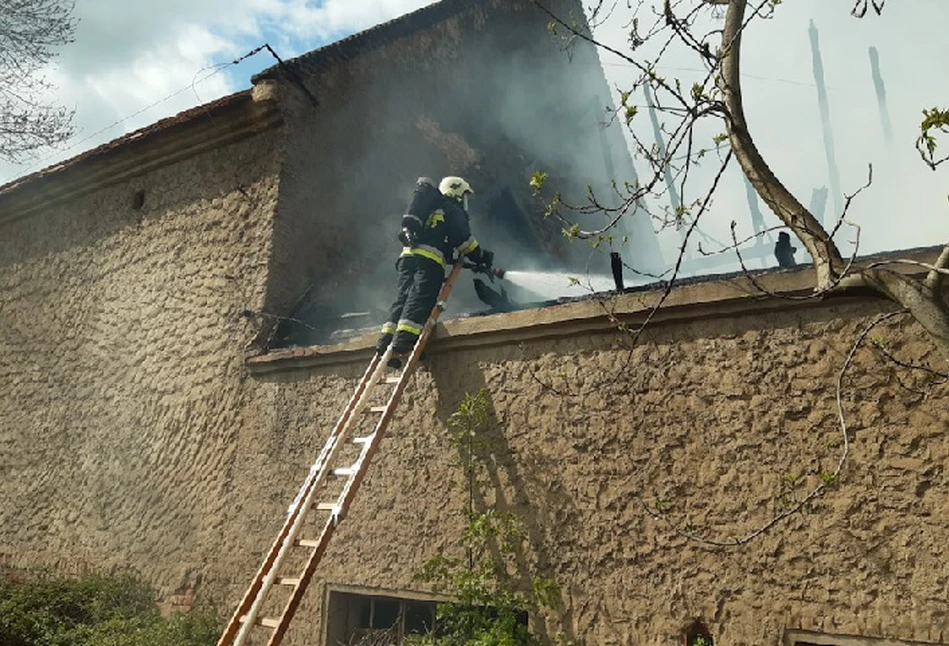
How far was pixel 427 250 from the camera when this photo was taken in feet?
17.5

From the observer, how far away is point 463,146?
948 cm

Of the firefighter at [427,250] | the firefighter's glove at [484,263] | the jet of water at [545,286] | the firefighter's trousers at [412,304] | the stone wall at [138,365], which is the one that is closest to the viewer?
the firefighter's trousers at [412,304]

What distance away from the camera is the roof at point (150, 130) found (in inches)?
276

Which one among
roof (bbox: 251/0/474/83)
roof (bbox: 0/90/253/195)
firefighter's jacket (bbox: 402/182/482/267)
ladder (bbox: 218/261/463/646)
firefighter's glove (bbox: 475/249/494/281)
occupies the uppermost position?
roof (bbox: 251/0/474/83)

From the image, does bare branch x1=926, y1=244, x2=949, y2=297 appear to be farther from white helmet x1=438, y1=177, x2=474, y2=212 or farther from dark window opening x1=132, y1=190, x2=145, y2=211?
dark window opening x1=132, y1=190, x2=145, y2=211

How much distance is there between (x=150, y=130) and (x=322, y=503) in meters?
4.89

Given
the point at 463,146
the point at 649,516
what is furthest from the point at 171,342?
the point at 649,516

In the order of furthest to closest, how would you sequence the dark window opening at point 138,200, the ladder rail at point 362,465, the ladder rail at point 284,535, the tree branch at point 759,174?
the dark window opening at point 138,200 < the ladder rail at point 284,535 < the ladder rail at point 362,465 < the tree branch at point 759,174

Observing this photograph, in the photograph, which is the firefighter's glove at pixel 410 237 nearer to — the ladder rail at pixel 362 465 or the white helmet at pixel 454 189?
the ladder rail at pixel 362 465

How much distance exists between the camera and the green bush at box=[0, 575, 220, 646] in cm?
531

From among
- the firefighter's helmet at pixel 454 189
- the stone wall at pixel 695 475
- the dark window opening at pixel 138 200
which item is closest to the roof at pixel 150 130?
the dark window opening at pixel 138 200

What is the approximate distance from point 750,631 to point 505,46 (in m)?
9.36

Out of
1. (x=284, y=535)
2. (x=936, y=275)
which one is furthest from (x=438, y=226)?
(x=936, y=275)

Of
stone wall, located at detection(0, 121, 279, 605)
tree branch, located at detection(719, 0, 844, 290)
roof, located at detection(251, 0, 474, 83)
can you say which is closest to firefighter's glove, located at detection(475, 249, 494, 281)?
stone wall, located at detection(0, 121, 279, 605)
